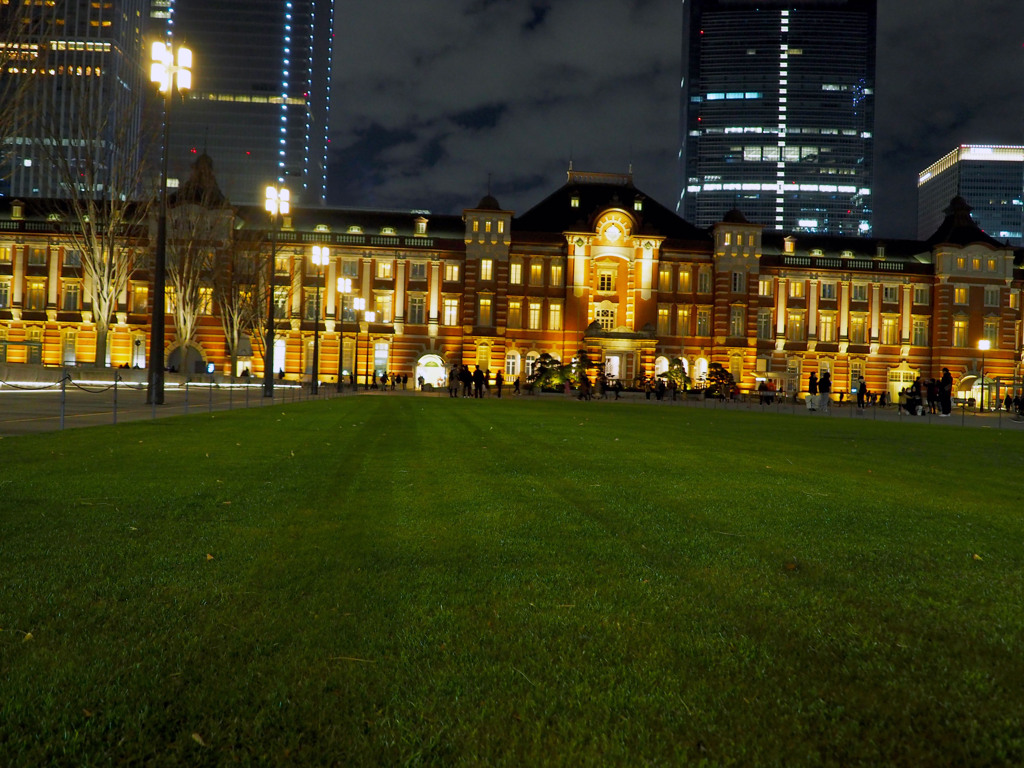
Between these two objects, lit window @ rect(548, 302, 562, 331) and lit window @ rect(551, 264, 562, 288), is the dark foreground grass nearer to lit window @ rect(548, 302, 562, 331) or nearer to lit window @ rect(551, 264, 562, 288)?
lit window @ rect(548, 302, 562, 331)

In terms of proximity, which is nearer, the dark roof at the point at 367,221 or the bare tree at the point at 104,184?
the bare tree at the point at 104,184

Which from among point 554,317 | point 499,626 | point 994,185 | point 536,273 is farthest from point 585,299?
point 994,185

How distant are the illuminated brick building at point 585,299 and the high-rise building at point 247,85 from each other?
325 ft

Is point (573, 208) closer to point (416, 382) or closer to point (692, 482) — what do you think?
point (416, 382)

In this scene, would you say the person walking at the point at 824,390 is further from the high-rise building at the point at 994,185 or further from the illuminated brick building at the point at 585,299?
the high-rise building at the point at 994,185

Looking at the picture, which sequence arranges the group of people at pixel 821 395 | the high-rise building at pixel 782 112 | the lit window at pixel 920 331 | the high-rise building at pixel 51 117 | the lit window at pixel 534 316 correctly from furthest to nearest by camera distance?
the high-rise building at pixel 782 112, the lit window at pixel 920 331, the lit window at pixel 534 316, the group of people at pixel 821 395, the high-rise building at pixel 51 117

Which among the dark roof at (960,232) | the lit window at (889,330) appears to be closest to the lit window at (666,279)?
the lit window at (889,330)

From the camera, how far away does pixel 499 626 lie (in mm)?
2912

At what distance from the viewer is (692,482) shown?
287 inches

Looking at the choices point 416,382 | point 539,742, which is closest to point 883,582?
point 539,742

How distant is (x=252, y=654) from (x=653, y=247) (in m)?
58.7

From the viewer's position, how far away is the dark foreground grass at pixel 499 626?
208 centimetres

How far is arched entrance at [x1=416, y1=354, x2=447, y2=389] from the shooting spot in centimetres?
5925

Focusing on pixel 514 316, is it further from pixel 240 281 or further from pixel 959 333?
pixel 959 333
